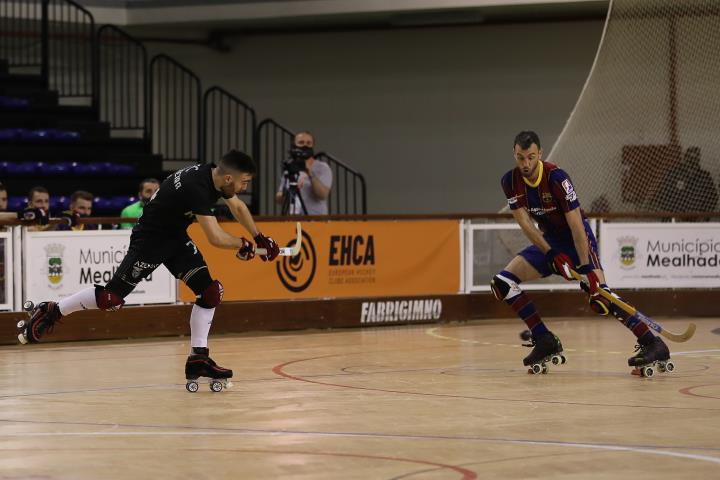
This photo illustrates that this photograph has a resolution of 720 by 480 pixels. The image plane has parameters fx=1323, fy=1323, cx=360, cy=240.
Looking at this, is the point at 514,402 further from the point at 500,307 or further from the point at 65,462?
the point at 500,307

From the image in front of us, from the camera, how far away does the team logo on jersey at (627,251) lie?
15.7 metres

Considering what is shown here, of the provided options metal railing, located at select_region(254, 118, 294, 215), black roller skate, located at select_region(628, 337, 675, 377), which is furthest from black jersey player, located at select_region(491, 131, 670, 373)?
metal railing, located at select_region(254, 118, 294, 215)

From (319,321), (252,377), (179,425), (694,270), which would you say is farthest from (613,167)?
(179,425)

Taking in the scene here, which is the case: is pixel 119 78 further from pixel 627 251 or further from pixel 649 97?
pixel 649 97

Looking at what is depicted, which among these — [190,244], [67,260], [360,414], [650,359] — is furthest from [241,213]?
[67,260]

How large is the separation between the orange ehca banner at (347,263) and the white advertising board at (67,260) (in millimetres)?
887

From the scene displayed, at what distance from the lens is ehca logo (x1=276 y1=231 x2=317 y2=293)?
47.3ft

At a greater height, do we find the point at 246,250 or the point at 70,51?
the point at 70,51

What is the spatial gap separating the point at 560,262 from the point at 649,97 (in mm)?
5730

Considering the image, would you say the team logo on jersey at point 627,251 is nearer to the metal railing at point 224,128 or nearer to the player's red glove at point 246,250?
the metal railing at point 224,128

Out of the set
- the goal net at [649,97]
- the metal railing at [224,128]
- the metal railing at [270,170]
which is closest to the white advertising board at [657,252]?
the goal net at [649,97]

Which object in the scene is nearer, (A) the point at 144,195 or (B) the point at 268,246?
(B) the point at 268,246

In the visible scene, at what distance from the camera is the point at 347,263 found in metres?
14.9

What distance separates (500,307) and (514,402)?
7145 millimetres
